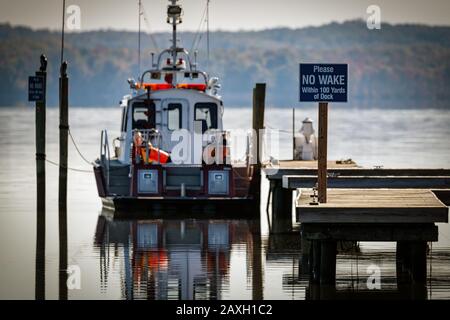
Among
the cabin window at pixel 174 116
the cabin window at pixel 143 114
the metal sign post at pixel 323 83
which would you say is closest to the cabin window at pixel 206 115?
the cabin window at pixel 174 116

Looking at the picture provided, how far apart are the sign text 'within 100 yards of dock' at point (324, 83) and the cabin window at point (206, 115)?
40.0 feet

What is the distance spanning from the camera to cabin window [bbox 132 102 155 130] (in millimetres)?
32406

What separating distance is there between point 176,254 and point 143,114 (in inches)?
342

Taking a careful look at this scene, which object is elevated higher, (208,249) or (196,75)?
(196,75)

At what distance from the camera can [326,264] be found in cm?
2044

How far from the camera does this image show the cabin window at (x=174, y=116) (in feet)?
107

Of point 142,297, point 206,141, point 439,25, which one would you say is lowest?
point 142,297

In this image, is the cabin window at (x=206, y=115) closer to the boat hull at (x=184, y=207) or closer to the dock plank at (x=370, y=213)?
the boat hull at (x=184, y=207)

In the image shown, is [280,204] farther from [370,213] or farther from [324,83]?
[370,213]

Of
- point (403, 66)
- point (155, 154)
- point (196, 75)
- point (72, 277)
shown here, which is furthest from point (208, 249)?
point (403, 66)

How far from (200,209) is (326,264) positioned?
9.72 meters

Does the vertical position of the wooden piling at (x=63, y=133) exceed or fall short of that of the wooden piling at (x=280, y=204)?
it exceeds it

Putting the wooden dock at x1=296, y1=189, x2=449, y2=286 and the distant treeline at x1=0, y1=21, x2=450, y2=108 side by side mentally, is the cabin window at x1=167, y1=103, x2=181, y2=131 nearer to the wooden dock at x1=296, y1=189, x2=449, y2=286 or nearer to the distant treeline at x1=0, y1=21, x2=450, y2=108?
the wooden dock at x1=296, y1=189, x2=449, y2=286
